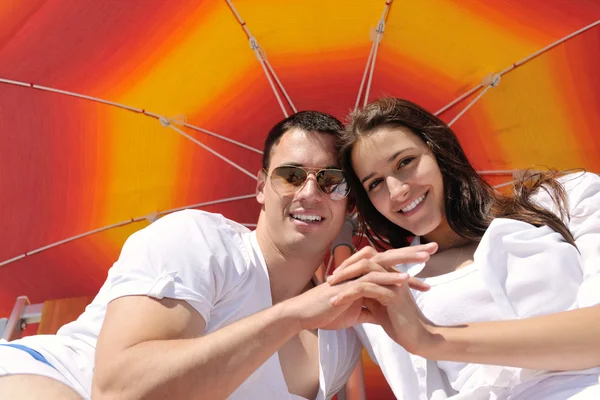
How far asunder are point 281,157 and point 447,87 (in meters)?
1.13

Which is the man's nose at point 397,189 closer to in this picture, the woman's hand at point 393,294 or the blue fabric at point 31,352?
the woman's hand at point 393,294

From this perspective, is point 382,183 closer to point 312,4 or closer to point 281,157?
point 281,157

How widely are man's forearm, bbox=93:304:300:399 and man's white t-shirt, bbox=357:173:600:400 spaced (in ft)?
2.75

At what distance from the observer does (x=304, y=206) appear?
290cm

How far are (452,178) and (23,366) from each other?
2.13m

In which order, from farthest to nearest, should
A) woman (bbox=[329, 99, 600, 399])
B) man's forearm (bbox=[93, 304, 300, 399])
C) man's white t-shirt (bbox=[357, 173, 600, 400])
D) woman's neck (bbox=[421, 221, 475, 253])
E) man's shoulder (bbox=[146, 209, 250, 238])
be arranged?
woman's neck (bbox=[421, 221, 475, 253]) < man's shoulder (bbox=[146, 209, 250, 238]) < man's white t-shirt (bbox=[357, 173, 600, 400]) < woman (bbox=[329, 99, 600, 399]) < man's forearm (bbox=[93, 304, 300, 399])

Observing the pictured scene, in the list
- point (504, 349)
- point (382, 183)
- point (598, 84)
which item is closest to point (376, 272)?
point (504, 349)

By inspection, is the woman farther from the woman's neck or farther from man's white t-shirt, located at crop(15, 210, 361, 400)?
man's white t-shirt, located at crop(15, 210, 361, 400)

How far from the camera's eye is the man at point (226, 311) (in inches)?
74.0

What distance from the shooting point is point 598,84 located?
125 inches

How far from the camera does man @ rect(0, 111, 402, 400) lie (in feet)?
6.17

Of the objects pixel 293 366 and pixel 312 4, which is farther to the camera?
pixel 312 4

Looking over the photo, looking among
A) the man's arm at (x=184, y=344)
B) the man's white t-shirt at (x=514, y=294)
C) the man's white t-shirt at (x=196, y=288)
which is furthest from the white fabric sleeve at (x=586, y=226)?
the man's white t-shirt at (x=196, y=288)

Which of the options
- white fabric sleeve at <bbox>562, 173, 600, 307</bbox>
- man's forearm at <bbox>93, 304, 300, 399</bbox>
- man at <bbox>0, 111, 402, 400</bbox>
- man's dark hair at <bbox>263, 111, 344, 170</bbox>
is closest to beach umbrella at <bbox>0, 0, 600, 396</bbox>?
man's dark hair at <bbox>263, 111, 344, 170</bbox>
